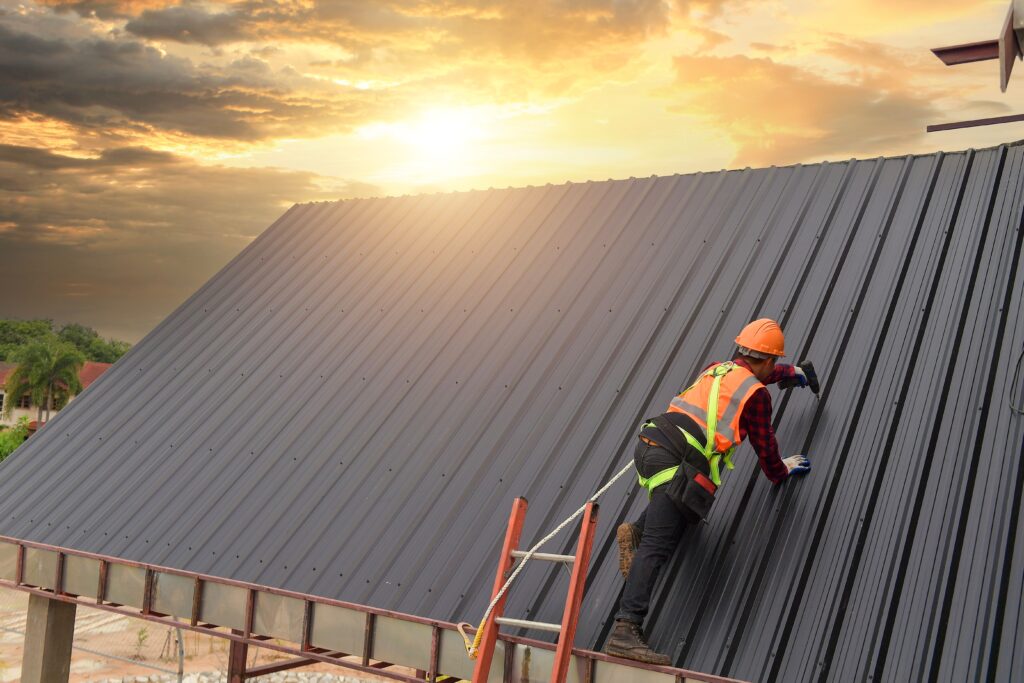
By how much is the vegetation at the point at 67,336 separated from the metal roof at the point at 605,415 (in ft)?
544

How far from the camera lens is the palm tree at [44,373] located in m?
95.3

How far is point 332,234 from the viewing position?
18141 mm

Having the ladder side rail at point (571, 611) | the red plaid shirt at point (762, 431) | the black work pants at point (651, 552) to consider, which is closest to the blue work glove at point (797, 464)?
the red plaid shirt at point (762, 431)

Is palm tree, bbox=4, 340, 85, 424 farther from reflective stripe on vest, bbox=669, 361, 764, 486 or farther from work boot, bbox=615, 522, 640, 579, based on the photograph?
reflective stripe on vest, bbox=669, 361, 764, 486

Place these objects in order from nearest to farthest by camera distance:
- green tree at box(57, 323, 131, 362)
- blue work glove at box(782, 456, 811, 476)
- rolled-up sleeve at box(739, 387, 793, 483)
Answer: rolled-up sleeve at box(739, 387, 793, 483), blue work glove at box(782, 456, 811, 476), green tree at box(57, 323, 131, 362)

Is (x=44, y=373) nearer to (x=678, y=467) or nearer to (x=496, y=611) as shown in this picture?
(x=496, y=611)

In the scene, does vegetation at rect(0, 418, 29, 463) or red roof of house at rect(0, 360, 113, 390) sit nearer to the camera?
vegetation at rect(0, 418, 29, 463)

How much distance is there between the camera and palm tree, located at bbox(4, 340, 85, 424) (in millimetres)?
95312

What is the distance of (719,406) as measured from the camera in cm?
778

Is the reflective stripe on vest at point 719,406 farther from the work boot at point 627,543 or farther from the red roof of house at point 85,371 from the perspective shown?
the red roof of house at point 85,371

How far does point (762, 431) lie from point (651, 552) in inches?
54.0

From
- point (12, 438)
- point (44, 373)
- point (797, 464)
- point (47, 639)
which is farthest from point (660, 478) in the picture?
point (44, 373)

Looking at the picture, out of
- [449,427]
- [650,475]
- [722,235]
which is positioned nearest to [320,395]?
[449,427]

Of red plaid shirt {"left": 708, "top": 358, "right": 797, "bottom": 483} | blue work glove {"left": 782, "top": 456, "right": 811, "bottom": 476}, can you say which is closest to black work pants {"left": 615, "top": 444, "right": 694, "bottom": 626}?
red plaid shirt {"left": 708, "top": 358, "right": 797, "bottom": 483}
